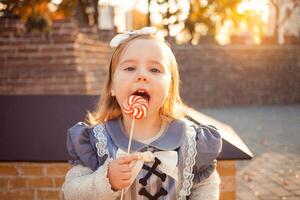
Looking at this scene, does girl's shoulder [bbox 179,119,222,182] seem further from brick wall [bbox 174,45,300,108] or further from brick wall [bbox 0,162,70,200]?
brick wall [bbox 174,45,300,108]

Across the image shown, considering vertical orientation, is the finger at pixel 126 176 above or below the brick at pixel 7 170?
above

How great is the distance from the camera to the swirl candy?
1.68 meters

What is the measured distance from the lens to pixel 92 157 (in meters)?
1.93

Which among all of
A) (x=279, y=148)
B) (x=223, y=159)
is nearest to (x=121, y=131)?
(x=223, y=159)

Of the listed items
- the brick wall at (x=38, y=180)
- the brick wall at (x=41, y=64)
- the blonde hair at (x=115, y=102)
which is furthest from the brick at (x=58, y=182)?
the brick wall at (x=41, y=64)

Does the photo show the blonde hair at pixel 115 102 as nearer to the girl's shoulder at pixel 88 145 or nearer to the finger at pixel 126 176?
the girl's shoulder at pixel 88 145

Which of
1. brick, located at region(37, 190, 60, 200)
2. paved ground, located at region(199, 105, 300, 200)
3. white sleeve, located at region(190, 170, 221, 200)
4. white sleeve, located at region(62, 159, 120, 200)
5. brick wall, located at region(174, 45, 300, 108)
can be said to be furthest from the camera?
brick wall, located at region(174, 45, 300, 108)

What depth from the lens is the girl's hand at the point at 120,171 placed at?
1611 millimetres

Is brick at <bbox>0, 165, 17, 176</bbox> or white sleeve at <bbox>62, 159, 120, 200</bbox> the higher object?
white sleeve at <bbox>62, 159, 120, 200</bbox>

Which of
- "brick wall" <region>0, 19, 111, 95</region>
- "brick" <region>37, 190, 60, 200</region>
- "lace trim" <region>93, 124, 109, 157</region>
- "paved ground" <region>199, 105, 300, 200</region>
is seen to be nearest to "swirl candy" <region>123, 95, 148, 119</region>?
"lace trim" <region>93, 124, 109, 157</region>

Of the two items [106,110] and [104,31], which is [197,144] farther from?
[104,31]

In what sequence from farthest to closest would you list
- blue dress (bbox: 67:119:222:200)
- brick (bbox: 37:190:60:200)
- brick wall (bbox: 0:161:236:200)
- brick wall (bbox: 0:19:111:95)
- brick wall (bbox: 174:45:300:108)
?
brick wall (bbox: 174:45:300:108) → brick wall (bbox: 0:19:111:95) → brick (bbox: 37:190:60:200) → brick wall (bbox: 0:161:236:200) → blue dress (bbox: 67:119:222:200)

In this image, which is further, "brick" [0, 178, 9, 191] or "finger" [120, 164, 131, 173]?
"brick" [0, 178, 9, 191]

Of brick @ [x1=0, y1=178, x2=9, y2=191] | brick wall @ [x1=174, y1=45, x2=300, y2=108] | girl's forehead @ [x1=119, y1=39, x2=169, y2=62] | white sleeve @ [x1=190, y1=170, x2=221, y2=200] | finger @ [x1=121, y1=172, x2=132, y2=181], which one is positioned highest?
girl's forehead @ [x1=119, y1=39, x2=169, y2=62]
